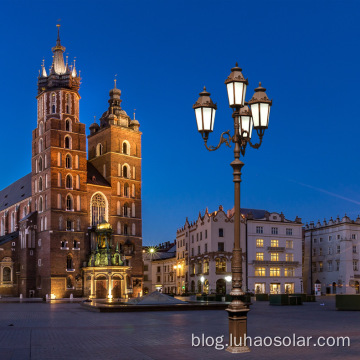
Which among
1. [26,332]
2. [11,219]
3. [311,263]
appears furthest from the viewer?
[311,263]

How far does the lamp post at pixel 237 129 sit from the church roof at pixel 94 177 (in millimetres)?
70996

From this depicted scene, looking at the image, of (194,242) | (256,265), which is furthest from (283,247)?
(194,242)

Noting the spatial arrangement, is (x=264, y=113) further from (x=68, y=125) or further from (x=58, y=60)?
(x=58, y=60)

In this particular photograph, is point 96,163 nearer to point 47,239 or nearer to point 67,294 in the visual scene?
point 47,239

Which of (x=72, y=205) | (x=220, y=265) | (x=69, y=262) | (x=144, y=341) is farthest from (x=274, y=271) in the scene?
(x=144, y=341)

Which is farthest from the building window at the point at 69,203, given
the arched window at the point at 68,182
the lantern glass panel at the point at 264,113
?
the lantern glass panel at the point at 264,113

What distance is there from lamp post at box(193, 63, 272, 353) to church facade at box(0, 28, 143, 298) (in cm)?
6251

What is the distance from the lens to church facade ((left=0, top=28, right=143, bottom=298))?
7881 cm

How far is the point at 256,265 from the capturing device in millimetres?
88562

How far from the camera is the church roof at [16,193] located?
9594 centimetres

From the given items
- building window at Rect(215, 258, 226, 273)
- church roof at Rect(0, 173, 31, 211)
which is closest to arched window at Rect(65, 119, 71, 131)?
church roof at Rect(0, 173, 31, 211)

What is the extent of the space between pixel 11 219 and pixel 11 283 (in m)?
16.5

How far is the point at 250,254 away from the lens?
88.6 meters

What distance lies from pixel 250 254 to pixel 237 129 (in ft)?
246
